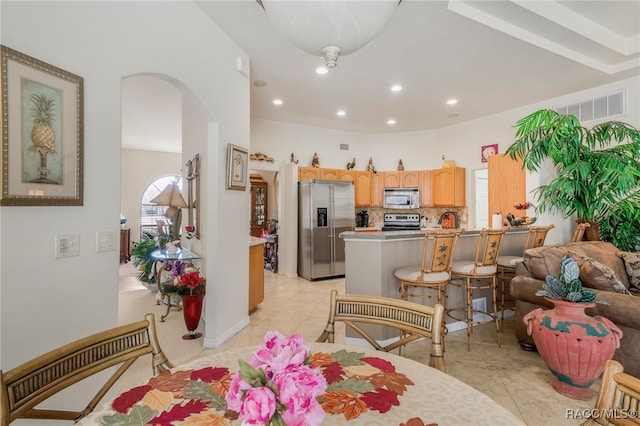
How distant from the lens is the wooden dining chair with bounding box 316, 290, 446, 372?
4.06ft

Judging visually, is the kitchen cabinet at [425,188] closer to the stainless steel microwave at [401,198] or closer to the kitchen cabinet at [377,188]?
the stainless steel microwave at [401,198]

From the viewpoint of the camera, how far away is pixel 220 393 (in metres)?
0.91

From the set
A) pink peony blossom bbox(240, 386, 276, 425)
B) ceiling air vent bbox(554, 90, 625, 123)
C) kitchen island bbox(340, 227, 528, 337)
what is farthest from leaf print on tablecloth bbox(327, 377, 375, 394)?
ceiling air vent bbox(554, 90, 625, 123)

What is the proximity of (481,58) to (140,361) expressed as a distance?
15.1 feet

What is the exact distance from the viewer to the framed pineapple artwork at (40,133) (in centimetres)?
139

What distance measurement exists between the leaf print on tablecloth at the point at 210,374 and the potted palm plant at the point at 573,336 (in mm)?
2269

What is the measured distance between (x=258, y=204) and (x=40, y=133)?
265 inches

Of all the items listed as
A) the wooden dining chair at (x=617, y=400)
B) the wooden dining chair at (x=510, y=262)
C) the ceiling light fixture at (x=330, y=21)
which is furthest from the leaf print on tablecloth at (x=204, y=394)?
the wooden dining chair at (x=510, y=262)

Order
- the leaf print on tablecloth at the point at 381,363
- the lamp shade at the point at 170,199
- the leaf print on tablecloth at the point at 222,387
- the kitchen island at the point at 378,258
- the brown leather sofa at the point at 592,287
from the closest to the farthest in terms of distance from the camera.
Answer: the leaf print on tablecloth at the point at 222,387, the leaf print on tablecloth at the point at 381,363, the brown leather sofa at the point at 592,287, the kitchen island at the point at 378,258, the lamp shade at the point at 170,199

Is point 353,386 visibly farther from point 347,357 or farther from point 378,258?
point 378,258

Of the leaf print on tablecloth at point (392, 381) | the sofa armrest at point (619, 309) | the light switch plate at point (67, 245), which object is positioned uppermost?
the light switch plate at point (67, 245)

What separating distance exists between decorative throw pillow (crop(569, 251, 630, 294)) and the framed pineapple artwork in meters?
3.52

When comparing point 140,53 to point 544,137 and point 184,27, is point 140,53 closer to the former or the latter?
point 184,27

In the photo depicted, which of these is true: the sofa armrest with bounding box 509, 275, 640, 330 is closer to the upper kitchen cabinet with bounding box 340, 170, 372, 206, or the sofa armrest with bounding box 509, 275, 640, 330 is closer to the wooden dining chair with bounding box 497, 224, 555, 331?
the wooden dining chair with bounding box 497, 224, 555, 331
